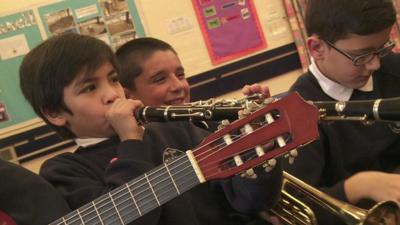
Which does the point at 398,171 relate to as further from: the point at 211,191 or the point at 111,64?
the point at 111,64

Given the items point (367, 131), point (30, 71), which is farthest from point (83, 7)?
point (367, 131)

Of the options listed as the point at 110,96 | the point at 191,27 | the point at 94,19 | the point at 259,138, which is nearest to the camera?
the point at 259,138

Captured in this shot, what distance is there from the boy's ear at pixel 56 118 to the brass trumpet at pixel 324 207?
572 millimetres

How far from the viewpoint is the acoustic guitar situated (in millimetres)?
679

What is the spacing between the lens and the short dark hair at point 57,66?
40.3 inches

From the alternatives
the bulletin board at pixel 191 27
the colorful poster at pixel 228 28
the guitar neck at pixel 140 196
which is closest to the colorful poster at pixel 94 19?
the bulletin board at pixel 191 27

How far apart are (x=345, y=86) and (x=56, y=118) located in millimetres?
776

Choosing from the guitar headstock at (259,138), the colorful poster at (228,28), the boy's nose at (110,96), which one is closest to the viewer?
the guitar headstock at (259,138)

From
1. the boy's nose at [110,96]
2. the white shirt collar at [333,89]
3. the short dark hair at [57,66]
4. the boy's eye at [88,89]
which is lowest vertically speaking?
the white shirt collar at [333,89]

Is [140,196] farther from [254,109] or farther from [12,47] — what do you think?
[12,47]

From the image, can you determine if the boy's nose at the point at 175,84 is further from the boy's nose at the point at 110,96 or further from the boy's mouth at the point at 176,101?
the boy's nose at the point at 110,96

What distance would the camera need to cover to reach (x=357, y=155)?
1.13 meters

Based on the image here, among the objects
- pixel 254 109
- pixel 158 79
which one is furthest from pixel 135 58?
pixel 254 109

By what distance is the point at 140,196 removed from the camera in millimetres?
792
